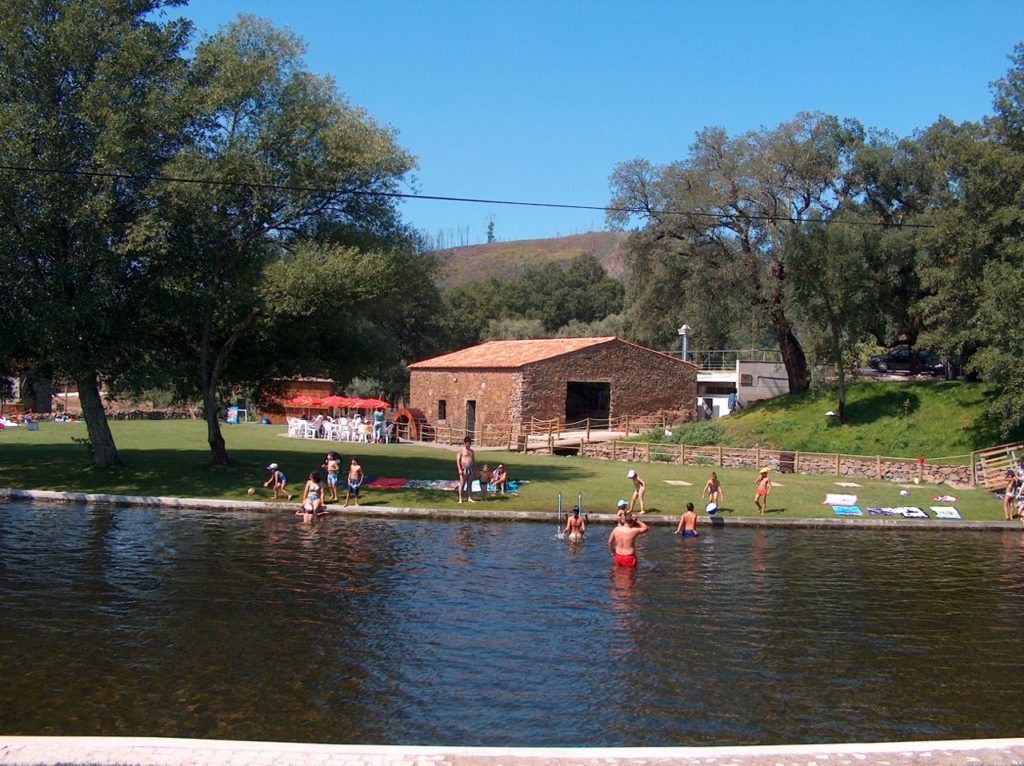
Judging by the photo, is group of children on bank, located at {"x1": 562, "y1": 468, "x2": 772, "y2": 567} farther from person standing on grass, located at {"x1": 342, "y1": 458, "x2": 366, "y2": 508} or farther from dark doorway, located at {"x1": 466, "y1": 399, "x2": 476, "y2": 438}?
dark doorway, located at {"x1": 466, "y1": 399, "x2": 476, "y2": 438}

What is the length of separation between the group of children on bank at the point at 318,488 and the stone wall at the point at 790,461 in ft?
50.5

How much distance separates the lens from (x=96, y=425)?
32500mm

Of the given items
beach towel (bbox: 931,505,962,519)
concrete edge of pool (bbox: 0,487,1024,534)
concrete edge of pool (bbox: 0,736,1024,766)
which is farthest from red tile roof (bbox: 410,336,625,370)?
concrete edge of pool (bbox: 0,736,1024,766)

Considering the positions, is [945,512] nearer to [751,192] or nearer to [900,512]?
[900,512]

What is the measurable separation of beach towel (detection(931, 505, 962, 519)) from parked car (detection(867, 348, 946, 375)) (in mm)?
32235

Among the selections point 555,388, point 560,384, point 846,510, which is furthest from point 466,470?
point 560,384

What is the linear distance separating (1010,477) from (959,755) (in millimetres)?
24193

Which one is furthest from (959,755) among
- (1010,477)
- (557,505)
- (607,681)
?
(1010,477)

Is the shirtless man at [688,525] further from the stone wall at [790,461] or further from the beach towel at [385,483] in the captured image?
the stone wall at [790,461]

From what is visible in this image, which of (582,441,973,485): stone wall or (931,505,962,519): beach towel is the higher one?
(582,441,973,485): stone wall

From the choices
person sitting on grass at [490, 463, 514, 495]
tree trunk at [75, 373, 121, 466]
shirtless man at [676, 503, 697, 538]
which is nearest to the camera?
shirtless man at [676, 503, 697, 538]

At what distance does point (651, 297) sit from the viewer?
179ft

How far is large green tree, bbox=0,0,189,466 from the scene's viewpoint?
90.8ft

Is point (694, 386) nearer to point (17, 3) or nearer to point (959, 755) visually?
point (17, 3)
